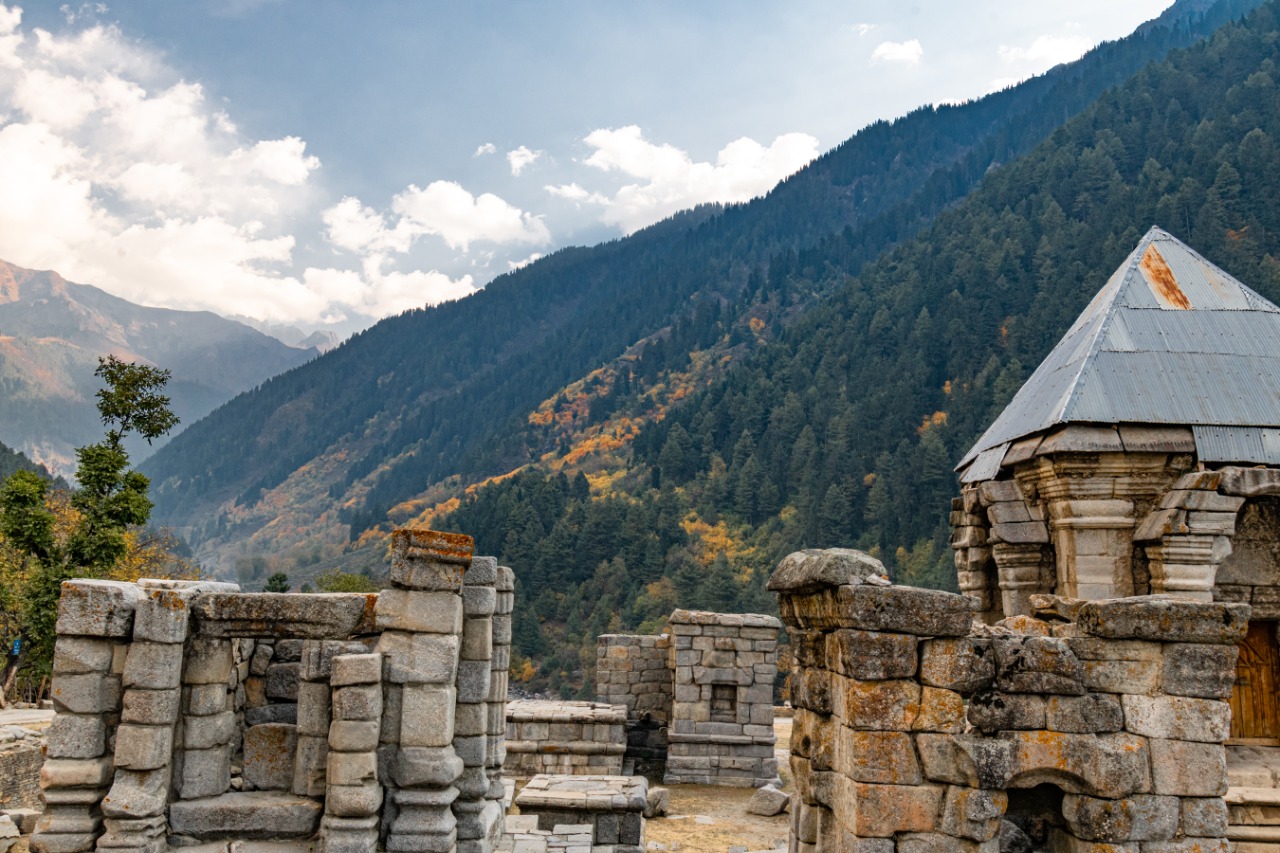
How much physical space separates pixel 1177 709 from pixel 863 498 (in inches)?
2218

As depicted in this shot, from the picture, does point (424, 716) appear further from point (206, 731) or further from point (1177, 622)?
point (1177, 622)

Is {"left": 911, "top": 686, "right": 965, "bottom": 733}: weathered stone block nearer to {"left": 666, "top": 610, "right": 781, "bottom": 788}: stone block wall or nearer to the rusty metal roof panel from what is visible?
the rusty metal roof panel

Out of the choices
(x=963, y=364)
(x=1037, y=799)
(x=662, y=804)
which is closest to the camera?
(x=1037, y=799)

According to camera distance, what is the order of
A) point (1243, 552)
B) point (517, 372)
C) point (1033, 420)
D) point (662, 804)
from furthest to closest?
point (517, 372)
point (662, 804)
point (1033, 420)
point (1243, 552)

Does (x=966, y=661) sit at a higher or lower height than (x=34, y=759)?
higher

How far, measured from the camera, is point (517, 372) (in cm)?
16062

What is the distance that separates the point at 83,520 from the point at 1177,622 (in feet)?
71.2

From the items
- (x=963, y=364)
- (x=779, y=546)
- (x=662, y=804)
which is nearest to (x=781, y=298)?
(x=963, y=364)

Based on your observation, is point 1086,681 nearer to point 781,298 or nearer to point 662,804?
point 662,804

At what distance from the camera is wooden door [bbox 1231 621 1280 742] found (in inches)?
336

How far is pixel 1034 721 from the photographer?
540 cm

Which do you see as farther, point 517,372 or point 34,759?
point 517,372

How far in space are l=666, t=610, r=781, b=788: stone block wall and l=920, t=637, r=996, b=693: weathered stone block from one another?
10422mm

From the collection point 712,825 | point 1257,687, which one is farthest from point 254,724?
point 1257,687
